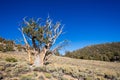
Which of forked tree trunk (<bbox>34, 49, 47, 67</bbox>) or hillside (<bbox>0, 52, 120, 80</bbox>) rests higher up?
forked tree trunk (<bbox>34, 49, 47, 67</bbox>)

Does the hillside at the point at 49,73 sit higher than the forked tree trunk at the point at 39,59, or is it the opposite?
the forked tree trunk at the point at 39,59

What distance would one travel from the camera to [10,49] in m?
45.2

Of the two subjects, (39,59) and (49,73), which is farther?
(39,59)

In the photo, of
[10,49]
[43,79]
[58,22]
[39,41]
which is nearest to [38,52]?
[39,41]

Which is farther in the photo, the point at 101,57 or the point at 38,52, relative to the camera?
the point at 101,57

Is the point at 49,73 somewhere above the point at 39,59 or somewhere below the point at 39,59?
below

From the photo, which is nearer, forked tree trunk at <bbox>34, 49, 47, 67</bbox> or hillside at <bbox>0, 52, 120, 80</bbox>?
hillside at <bbox>0, 52, 120, 80</bbox>

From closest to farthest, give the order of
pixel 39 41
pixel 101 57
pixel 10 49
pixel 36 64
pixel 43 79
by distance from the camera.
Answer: pixel 43 79
pixel 36 64
pixel 39 41
pixel 10 49
pixel 101 57

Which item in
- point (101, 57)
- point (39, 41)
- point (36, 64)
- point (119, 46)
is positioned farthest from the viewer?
point (119, 46)

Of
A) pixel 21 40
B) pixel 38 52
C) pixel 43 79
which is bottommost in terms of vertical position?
pixel 43 79

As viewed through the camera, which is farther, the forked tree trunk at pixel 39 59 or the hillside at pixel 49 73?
the forked tree trunk at pixel 39 59

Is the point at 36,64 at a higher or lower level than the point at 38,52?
lower

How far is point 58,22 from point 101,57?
41.0 m

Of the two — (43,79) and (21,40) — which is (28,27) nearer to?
(21,40)
